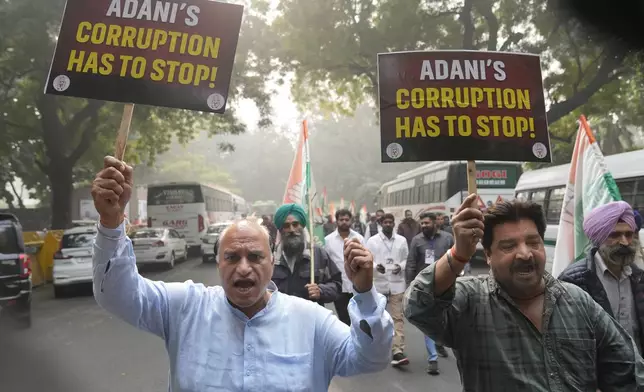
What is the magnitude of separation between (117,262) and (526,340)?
1.54 metres

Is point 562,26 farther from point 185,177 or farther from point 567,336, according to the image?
point 185,177

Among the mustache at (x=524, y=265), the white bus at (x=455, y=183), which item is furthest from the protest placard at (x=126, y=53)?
the white bus at (x=455, y=183)

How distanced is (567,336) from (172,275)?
1483 centimetres

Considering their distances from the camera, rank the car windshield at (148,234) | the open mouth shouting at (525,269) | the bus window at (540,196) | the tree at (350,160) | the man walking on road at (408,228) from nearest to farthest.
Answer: the open mouth shouting at (525,269)
the man walking on road at (408,228)
the bus window at (540,196)
the car windshield at (148,234)
the tree at (350,160)

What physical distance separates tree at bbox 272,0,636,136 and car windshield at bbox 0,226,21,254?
11.9 metres

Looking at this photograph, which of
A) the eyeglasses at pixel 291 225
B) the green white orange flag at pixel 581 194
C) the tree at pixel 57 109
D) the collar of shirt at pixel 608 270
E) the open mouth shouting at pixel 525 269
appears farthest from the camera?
the tree at pixel 57 109

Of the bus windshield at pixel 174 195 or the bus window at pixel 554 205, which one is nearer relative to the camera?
the bus window at pixel 554 205

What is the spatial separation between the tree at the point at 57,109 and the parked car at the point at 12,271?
8008mm

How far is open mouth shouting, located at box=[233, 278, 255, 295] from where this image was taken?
2.04 meters

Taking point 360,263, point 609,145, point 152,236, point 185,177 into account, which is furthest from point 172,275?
point 185,177

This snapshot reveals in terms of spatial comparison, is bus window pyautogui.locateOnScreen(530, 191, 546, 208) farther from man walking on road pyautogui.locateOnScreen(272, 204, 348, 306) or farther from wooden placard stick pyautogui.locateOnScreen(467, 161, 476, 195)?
wooden placard stick pyautogui.locateOnScreen(467, 161, 476, 195)

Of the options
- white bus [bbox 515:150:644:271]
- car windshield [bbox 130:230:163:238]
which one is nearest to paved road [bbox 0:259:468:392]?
white bus [bbox 515:150:644:271]

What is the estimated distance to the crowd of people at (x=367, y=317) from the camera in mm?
1922

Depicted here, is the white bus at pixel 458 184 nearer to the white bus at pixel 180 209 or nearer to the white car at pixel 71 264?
the white car at pixel 71 264
